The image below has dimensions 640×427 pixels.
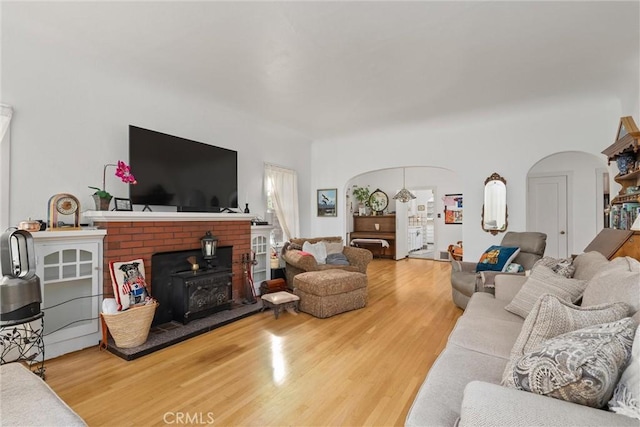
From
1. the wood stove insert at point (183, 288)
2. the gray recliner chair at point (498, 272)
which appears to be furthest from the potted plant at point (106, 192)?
the gray recliner chair at point (498, 272)

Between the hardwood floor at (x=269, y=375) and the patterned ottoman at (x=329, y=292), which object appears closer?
the hardwood floor at (x=269, y=375)

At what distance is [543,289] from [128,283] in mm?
3399

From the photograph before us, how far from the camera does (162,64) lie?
3025 mm

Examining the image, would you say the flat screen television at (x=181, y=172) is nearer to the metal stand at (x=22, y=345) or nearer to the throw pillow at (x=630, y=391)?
the metal stand at (x=22, y=345)

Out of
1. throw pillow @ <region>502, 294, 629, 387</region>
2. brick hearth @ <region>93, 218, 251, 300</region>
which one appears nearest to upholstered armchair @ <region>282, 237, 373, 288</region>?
brick hearth @ <region>93, 218, 251, 300</region>

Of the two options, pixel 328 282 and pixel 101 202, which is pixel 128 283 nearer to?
pixel 101 202

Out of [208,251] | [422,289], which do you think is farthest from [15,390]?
[422,289]

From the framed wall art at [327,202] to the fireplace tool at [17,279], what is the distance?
4.53m

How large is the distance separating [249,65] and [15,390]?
2.88 meters

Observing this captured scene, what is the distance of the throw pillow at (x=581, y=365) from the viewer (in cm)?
93

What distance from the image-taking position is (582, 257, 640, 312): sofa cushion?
1335 mm

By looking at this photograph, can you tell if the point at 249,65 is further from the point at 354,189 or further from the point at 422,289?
the point at 354,189

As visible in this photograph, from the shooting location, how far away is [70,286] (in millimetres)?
2826

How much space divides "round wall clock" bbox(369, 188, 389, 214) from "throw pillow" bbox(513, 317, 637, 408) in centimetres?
782
